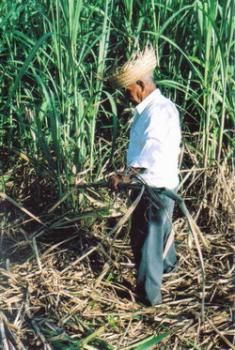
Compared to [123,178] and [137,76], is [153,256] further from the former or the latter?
[137,76]

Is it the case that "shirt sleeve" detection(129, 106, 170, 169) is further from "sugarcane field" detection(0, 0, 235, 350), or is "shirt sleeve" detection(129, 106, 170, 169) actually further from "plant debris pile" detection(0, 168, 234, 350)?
"plant debris pile" detection(0, 168, 234, 350)

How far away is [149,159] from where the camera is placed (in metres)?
2.01

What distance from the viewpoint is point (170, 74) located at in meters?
2.84

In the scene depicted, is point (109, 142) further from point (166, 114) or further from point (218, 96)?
point (166, 114)

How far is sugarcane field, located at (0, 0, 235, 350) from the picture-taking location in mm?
2041

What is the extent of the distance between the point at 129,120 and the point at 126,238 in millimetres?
546

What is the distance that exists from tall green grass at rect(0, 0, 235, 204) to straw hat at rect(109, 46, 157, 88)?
1.06ft

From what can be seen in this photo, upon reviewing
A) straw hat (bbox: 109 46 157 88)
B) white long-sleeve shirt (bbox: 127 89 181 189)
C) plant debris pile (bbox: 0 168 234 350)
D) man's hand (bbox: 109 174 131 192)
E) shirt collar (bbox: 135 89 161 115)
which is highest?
straw hat (bbox: 109 46 157 88)

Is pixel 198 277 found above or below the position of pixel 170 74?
below

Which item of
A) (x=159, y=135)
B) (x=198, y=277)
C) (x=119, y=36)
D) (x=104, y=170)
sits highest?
(x=119, y=36)

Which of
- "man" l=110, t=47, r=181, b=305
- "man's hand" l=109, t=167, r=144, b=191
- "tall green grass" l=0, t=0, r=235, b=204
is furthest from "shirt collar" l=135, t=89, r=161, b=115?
"tall green grass" l=0, t=0, r=235, b=204

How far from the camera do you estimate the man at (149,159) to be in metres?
2.03

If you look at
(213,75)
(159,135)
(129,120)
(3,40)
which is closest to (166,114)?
(159,135)

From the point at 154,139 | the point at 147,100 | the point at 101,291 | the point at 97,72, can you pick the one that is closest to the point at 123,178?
the point at 154,139
